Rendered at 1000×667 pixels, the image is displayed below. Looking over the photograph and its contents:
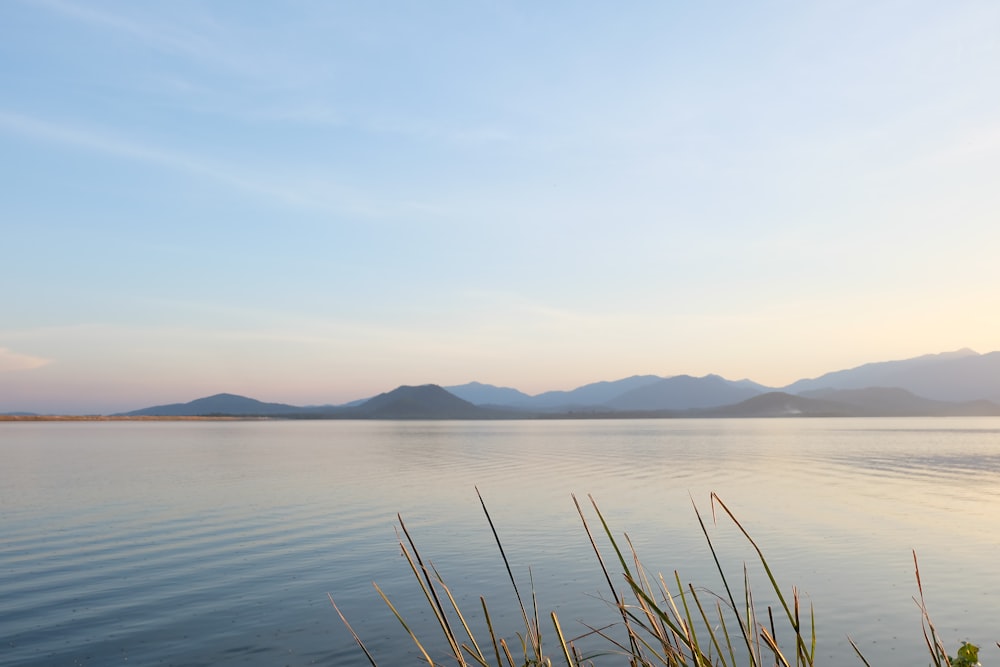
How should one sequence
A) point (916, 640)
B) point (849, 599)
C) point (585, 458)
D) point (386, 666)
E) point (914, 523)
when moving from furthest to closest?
point (585, 458) < point (914, 523) < point (849, 599) < point (916, 640) < point (386, 666)

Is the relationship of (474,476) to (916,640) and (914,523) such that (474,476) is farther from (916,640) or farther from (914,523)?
(916,640)

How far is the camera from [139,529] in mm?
26188

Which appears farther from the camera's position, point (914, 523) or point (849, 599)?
point (914, 523)

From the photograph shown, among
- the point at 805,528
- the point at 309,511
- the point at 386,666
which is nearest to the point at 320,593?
the point at 386,666

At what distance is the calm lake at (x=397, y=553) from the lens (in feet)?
47.2

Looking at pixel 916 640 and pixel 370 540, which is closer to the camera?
pixel 916 640

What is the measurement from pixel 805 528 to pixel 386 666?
759 inches

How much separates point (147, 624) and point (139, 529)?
12.7 meters

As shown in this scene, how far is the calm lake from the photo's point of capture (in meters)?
14.4

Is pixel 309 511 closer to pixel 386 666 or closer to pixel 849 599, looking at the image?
pixel 386 666

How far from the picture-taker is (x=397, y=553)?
2228cm

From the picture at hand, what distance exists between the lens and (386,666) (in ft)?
42.2

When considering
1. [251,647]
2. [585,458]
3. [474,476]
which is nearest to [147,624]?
[251,647]

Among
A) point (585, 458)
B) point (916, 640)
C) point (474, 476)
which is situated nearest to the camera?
point (916, 640)
